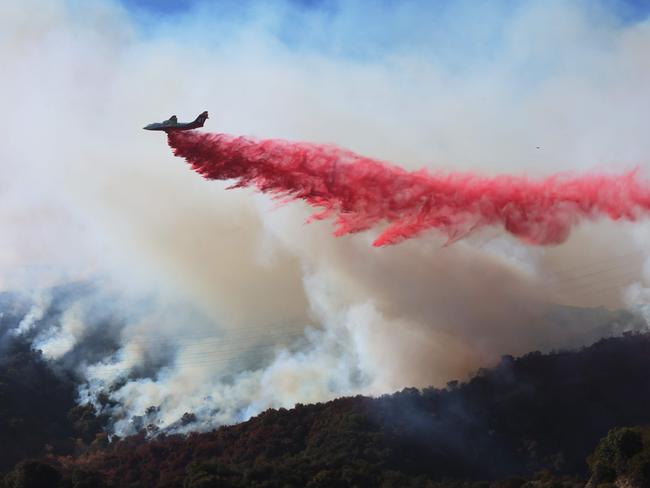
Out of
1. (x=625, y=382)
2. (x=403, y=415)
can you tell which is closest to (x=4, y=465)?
(x=403, y=415)

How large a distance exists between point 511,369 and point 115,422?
8513 cm

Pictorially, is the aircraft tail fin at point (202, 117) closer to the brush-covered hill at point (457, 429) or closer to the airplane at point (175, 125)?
the airplane at point (175, 125)

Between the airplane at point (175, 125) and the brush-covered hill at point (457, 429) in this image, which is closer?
the airplane at point (175, 125)

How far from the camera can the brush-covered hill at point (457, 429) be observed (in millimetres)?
129875

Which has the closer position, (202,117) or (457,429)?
(202,117)

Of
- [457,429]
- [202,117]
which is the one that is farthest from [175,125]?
[457,429]

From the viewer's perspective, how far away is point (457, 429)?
14025cm

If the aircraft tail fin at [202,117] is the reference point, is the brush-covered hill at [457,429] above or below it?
below

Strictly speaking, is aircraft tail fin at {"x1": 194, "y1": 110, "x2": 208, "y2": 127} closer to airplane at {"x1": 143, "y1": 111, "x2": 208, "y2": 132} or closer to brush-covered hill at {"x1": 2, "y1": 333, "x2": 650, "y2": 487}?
airplane at {"x1": 143, "y1": 111, "x2": 208, "y2": 132}

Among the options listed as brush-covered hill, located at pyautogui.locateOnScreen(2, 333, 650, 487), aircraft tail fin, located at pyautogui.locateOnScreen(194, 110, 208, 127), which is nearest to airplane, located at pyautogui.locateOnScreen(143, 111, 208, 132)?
aircraft tail fin, located at pyautogui.locateOnScreen(194, 110, 208, 127)

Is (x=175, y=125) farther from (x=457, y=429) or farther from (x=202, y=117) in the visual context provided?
(x=457, y=429)

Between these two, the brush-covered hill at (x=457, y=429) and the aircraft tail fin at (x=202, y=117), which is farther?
the brush-covered hill at (x=457, y=429)

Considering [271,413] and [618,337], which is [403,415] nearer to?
[271,413]

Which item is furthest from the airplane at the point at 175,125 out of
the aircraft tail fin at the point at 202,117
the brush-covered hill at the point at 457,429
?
the brush-covered hill at the point at 457,429
